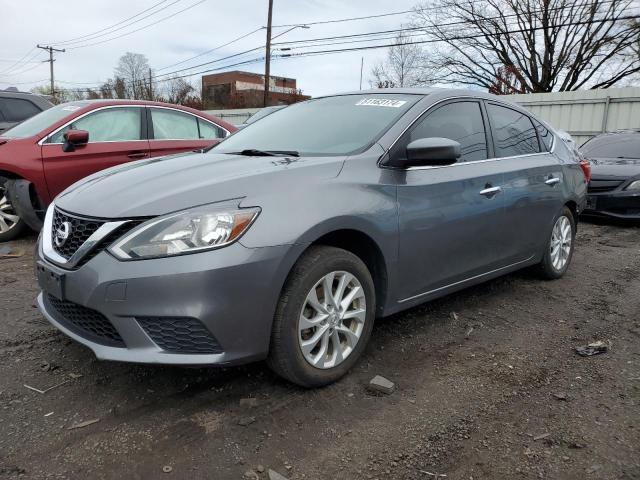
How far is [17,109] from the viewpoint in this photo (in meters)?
7.74

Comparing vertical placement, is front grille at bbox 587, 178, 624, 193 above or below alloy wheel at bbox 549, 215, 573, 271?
above

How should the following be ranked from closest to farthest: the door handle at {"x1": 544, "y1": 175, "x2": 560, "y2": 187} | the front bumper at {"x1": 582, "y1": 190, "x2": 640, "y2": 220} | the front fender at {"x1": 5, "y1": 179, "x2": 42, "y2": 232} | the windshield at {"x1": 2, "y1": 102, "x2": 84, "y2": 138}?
the door handle at {"x1": 544, "y1": 175, "x2": 560, "y2": 187}, the front fender at {"x1": 5, "y1": 179, "x2": 42, "y2": 232}, the windshield at {"x1": 2, "y1": 102, "x2": 84, "y2": 138}, the front bumper at {"x1": 582, "y1": 190, "x2": 640, "y2": 220}

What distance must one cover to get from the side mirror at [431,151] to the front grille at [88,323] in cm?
181

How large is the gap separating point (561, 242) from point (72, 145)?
16.6 ft

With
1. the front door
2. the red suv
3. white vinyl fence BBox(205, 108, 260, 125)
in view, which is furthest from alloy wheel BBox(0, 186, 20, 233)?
white vinyl fence BBox(205, 108, 260, 125)

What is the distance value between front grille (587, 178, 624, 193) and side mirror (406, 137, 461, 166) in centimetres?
607

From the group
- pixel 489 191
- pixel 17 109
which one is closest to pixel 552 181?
pixel 489 191

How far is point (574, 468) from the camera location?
2160mm

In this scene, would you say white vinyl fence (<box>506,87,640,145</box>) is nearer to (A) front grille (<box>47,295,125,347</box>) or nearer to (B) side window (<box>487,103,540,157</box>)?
(B) side window (<box>487,103,540,157</box>)

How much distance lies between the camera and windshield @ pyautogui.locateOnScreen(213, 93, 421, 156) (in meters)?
3.19

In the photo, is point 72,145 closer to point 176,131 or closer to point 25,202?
point 25,202

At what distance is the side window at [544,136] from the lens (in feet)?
15.0

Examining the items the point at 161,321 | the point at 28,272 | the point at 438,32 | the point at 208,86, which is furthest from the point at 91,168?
the point at 208,86

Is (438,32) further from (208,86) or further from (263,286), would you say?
(263,286)
